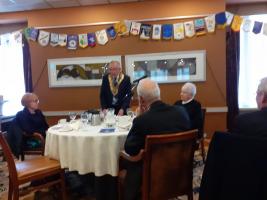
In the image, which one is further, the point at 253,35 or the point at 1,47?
the point at 1,47

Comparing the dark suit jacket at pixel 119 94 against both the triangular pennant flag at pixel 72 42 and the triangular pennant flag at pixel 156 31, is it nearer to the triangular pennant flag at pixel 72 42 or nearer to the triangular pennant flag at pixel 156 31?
the triangular pennant flag at pixel 156 31

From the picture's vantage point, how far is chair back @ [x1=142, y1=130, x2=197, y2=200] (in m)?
2.00

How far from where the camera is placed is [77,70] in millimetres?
5035


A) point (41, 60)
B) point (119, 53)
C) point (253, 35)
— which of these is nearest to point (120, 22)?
point (119, 53)

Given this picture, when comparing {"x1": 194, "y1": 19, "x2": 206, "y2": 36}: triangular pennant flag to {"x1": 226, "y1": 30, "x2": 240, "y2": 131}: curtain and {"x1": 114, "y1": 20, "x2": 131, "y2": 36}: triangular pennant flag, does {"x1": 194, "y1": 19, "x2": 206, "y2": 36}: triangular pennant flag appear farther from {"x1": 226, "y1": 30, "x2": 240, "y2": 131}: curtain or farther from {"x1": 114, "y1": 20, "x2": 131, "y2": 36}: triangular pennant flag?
{"x1": 114, "y1": 20, "x2": 131, "y2": 36}: triangular pennant flag

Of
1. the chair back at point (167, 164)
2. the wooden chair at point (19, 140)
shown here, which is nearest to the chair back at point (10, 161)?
the wooden chair at point (19, 140)

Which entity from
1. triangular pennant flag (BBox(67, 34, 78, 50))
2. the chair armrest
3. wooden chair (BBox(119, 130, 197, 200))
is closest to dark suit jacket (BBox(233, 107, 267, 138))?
wooden chair (BBox(119, 130, 197, 200))

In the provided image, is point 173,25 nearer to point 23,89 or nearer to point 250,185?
point 23,89

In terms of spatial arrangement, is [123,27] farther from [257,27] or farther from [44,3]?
[257,27]

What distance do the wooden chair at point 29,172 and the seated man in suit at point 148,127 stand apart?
2.59ft

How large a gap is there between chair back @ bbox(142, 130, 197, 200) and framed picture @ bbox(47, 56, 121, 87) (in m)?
3.04

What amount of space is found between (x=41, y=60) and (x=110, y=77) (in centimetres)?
181

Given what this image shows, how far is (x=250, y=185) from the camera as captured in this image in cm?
148

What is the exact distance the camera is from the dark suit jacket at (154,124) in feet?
6.81
